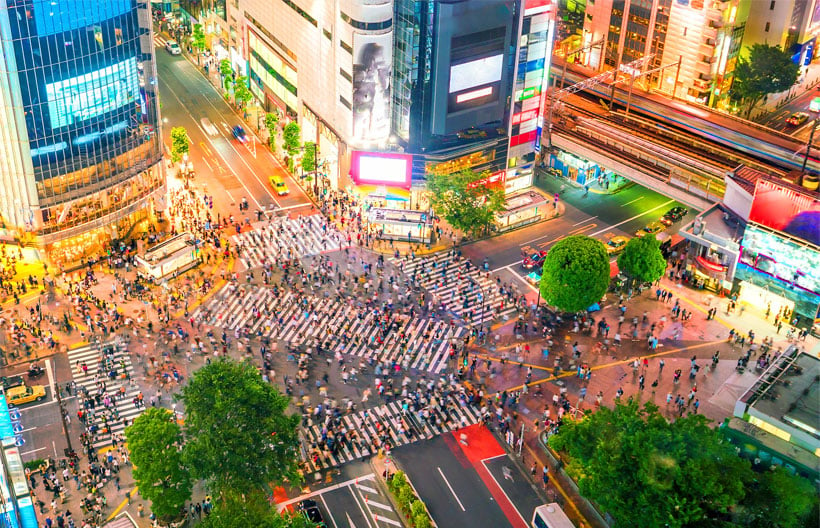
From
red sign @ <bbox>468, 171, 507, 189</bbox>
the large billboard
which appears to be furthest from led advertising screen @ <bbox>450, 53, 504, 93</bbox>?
red sign @ <bbox>468, 171, 507, 189</bbox>

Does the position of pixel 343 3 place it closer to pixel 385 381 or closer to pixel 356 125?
pixel 356 125

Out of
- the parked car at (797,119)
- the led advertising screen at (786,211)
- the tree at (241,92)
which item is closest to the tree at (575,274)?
the led advertising screen at (786,211)

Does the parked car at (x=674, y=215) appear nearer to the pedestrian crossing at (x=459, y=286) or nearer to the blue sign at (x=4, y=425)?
the pedestrian crossing at (x=459, y=286)

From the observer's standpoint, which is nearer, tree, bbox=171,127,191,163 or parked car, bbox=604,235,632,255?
parked car, bbox=604,235,632,255

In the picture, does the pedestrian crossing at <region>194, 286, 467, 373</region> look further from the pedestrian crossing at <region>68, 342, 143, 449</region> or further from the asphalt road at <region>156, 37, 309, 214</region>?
the asphalt road at <region>156, 37, 309, 214</region>

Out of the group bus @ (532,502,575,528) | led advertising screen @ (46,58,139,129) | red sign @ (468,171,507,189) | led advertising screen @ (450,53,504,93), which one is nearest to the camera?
bus @ (532,502,575,528)

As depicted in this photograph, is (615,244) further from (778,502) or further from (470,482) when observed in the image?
(778,502)
